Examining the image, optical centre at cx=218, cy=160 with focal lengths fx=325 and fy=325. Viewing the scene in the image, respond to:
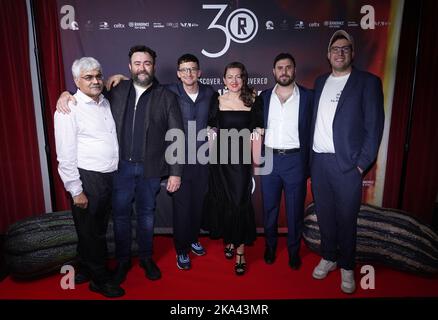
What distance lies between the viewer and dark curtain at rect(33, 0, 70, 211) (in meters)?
3.53

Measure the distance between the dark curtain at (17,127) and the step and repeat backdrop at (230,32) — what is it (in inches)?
19.3

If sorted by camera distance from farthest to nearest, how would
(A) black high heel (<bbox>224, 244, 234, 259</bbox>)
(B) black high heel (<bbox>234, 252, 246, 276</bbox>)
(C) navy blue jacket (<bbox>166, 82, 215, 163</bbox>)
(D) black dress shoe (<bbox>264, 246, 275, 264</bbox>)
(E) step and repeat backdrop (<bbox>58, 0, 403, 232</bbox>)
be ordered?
(E) step and repeat backdrop (<bbox>58, 0, 403, 232</bbox>)
(A) black high heel (<bbox>224, 244, 234, 259</bbox>)
(D) black dress shoe (<bbox>264, 246, 275, 264</bbox>)
(B) black high heel (<bbox>234, 252, 246, 276</bbox>)
(C) navy blue jacket (<bbox>166, 82, 215, 163</bbox>)

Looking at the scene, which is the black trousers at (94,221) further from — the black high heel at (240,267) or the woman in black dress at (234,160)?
the black high heel at (240,267)

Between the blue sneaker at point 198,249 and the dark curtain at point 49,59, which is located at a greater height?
the dark curtain at point 49,59

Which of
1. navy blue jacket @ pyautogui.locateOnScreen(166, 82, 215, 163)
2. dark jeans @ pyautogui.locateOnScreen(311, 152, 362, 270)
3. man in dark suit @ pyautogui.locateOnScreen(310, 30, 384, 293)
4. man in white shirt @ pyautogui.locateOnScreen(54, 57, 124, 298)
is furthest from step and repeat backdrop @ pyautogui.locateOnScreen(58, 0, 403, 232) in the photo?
dark jeans @ pyautogui.locateOnScreen(311, 152, 362, 270)

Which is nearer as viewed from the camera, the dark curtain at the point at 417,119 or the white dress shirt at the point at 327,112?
the white dress shirt at the point at 327,112

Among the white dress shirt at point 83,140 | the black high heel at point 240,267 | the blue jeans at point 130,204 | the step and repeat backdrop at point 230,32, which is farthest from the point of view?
the step and repeat backdrop at point 230,32

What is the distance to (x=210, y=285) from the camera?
2.99 metres

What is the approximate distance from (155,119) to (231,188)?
3.10 feet

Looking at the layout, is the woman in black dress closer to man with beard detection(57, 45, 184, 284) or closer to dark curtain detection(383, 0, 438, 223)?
man with beard detection(57, 45, 184, 284)

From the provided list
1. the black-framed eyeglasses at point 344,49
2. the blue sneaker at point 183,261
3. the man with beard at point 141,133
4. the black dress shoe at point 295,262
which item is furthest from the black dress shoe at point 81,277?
the black-framed eyeglasses at point 344,49

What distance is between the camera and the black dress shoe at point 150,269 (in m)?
3.08

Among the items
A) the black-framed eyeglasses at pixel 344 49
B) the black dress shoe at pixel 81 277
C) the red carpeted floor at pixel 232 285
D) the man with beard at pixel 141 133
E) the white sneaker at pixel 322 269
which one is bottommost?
the red carpeted floor at pixel 232 285

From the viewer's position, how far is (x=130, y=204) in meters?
3.03
